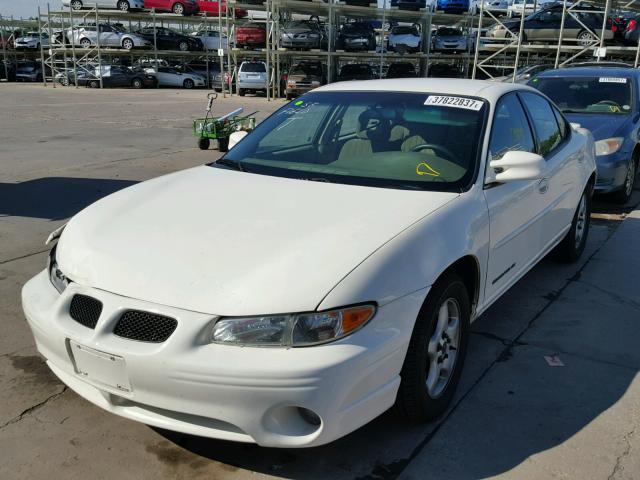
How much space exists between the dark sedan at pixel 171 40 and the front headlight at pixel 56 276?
3838 centimetres

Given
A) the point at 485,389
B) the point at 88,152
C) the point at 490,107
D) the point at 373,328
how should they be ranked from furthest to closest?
1. the point at 88,152
2. the point at 490,107
3. the point at 485,389
4. the point at 373,328

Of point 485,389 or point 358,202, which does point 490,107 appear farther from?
point 485,389

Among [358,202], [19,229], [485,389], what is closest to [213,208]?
[358,202]

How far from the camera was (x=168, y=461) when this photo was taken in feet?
8.62

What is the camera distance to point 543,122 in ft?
14.8

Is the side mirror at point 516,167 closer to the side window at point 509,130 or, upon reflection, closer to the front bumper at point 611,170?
the side window at point 509,130

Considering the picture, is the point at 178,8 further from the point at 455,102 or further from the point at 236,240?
the point at 236,240

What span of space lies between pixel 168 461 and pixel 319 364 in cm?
93

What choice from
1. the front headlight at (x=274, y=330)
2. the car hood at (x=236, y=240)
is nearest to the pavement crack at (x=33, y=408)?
the car hood at (x=236, y=240)

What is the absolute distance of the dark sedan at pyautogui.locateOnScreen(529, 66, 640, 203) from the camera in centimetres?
710

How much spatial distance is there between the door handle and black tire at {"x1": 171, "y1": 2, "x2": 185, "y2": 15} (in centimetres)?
3930

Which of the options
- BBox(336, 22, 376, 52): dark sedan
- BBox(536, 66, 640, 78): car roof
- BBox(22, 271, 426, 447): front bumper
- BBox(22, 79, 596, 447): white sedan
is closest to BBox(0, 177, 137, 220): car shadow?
BBox(22, 79, 596, 447): white sedan

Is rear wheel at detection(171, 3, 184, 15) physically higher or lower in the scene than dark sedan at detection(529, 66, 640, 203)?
higher

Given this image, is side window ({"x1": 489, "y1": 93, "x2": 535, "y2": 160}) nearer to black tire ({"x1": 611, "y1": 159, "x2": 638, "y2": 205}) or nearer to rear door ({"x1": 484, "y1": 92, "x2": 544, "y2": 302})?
rear door ({"x1": 484, "y1": 92, "x2": 544, "y2": 302})
